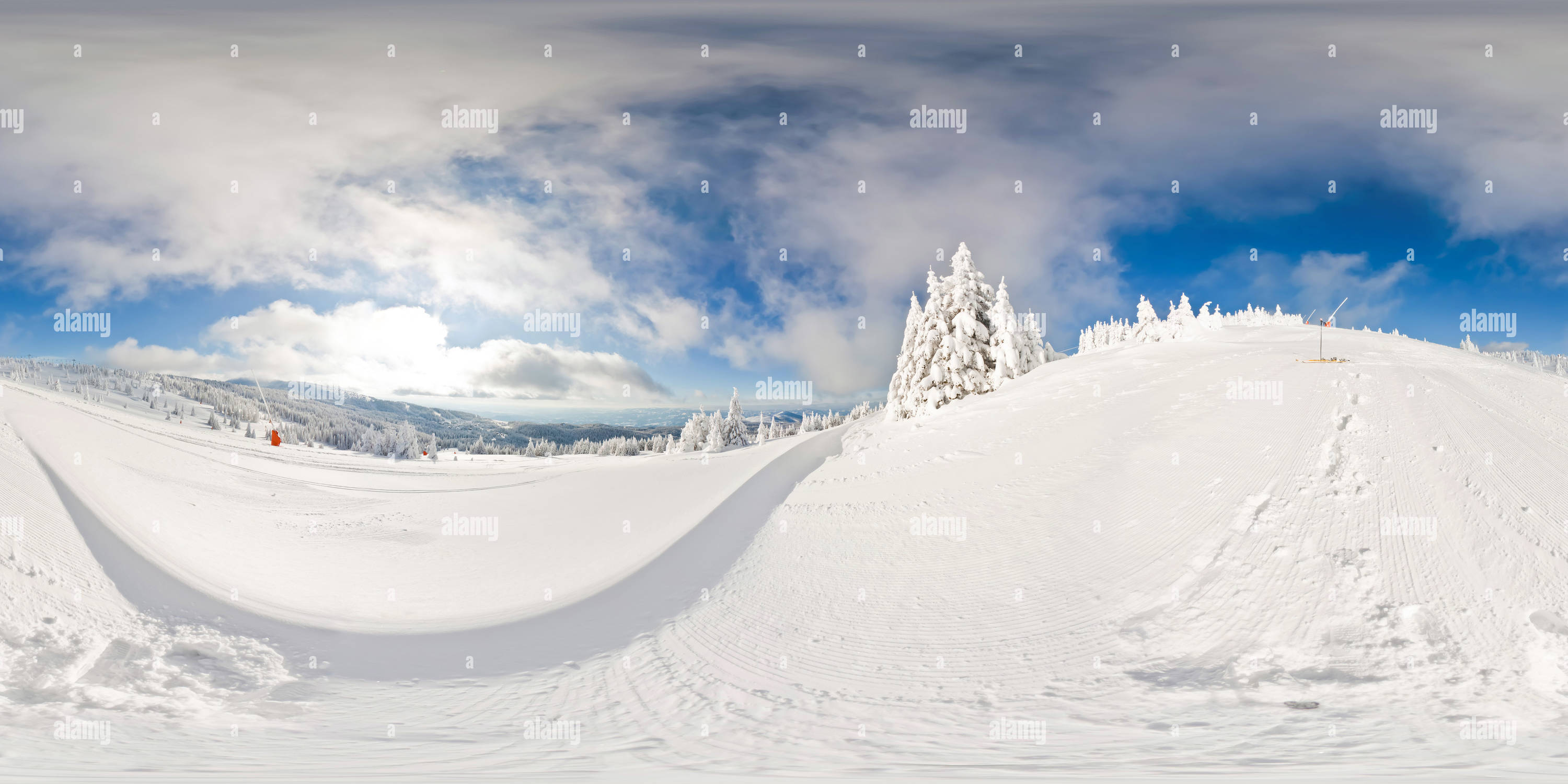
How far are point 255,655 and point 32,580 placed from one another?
3515 millimetres

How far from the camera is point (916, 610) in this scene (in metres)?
11.2

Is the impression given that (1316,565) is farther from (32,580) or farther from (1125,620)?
(32,580)

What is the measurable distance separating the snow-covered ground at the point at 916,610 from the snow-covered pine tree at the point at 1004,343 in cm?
979

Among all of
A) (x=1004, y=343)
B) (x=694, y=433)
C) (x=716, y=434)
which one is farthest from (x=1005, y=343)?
(x=694, y=433)

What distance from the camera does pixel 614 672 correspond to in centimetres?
1030

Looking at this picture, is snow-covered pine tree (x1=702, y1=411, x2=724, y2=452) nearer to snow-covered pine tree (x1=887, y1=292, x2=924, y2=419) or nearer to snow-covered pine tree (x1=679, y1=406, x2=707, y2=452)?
snow-covered pine tree (x1=679, y1=406, x2=707, y2=452)

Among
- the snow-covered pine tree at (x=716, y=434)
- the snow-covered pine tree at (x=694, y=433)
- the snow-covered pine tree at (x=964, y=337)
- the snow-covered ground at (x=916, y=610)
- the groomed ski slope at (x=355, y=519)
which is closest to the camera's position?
the snow-covered ground at (x=916, y=610)

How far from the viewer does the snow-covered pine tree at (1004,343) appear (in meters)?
30.6

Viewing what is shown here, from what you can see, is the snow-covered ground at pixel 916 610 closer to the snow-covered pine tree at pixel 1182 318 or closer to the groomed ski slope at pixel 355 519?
the groomed ski slope at pixel 355 519

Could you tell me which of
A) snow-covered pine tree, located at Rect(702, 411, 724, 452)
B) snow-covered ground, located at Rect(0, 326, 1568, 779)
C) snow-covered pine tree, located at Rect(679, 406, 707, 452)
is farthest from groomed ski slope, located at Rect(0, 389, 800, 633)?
snow-covered pine tree, located at Rect(679, 406, 707, 452)

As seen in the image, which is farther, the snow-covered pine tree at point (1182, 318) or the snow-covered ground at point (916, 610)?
the snow-covered pine tree at point (1182, 318)

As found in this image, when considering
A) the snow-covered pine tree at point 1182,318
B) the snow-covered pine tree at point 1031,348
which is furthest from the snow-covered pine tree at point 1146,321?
the snow-covered pine tree at point 1031,348

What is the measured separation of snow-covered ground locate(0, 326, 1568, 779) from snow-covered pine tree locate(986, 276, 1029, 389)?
32.1 feet

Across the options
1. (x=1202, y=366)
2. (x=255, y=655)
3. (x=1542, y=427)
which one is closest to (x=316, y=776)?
(x=255, y=655)
